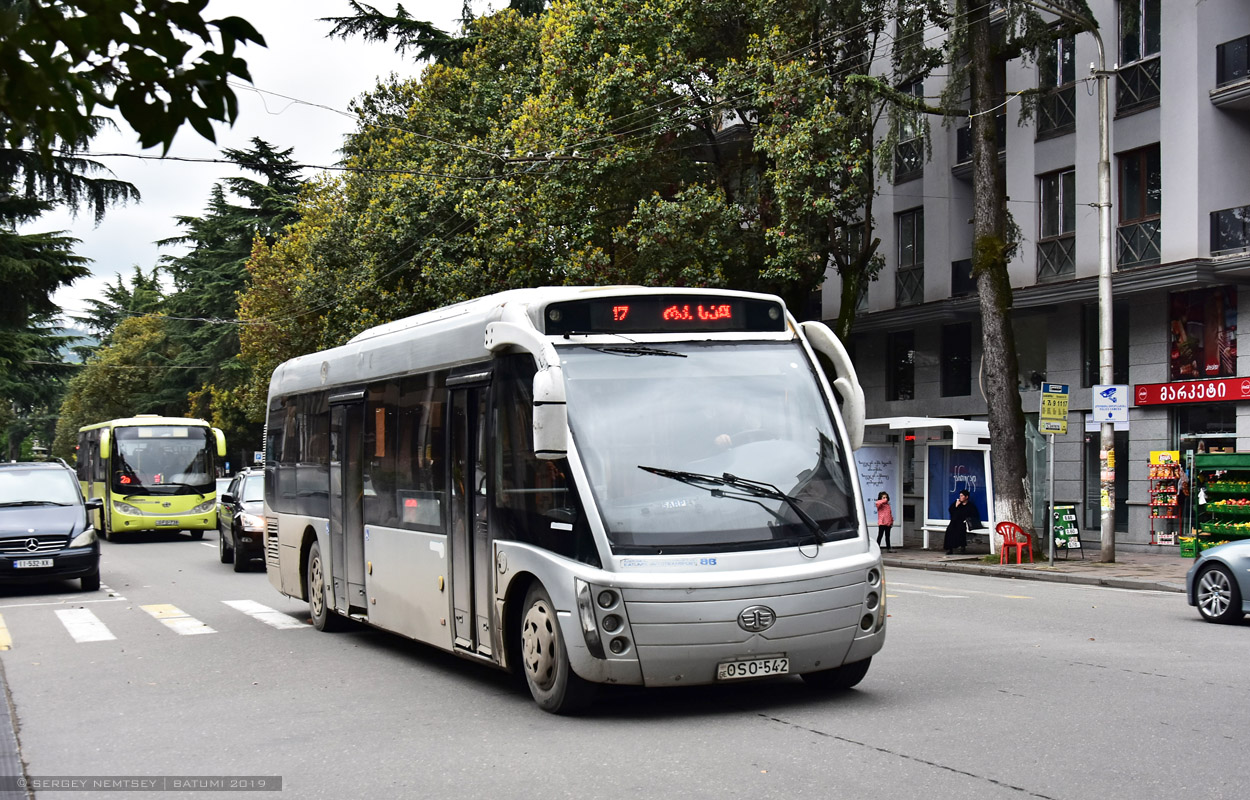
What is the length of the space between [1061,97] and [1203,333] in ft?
20.2

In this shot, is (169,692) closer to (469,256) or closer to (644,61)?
(644,61)

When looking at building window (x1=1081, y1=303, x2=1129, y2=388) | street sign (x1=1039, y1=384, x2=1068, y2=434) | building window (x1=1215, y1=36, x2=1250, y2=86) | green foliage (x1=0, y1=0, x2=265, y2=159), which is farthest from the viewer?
building window (x1=1081, y1=303, x2=1129, y2=388)

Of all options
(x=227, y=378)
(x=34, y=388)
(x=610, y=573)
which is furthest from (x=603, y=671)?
(x=227, y=378)

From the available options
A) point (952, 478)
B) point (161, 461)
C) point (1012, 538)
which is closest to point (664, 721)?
point (1012, 538)

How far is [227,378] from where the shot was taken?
64688 mm

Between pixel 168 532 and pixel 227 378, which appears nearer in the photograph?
pixel 168 532

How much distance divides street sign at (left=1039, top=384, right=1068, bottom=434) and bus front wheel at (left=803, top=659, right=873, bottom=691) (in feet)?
48.0

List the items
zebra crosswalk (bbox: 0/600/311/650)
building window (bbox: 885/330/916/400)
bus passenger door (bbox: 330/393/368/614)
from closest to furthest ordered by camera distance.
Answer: bus passenger door (bbox: 330/393/368/614)
zebra crosswalk (bbox: 0/600/311/650)
building window (bbox: 885/330/916/400)

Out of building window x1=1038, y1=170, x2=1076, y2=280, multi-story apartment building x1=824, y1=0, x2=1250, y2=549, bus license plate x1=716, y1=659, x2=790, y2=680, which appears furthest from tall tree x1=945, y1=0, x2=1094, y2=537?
bus license plate x1=716, y1=659, x2=790, y2=680

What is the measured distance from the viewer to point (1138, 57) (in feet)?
87.5

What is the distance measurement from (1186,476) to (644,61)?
45.0 ft

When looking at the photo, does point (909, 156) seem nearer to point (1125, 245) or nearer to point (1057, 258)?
point (1057, 258)

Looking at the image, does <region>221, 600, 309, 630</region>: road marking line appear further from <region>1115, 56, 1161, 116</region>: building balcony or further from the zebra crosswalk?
<region>1115, 56, 1161, 116</region>: building balcony

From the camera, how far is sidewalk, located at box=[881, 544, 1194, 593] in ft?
66.3
